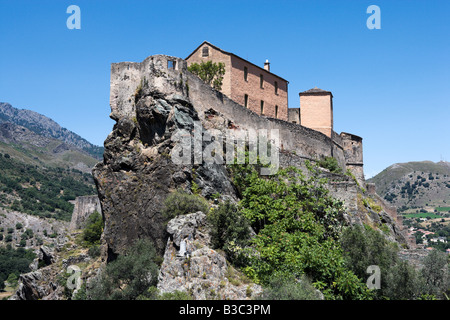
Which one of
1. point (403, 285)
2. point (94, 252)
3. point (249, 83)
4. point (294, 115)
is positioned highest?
point (249, 83)

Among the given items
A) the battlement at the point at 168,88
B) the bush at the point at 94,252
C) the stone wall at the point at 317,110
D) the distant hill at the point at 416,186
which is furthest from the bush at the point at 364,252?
the distant hill at the point at 416,186

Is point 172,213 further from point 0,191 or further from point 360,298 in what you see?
point 0,191

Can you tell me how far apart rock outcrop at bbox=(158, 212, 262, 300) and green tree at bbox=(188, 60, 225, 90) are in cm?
1776

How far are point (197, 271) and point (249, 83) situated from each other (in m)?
24.0

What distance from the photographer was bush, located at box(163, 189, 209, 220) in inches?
820

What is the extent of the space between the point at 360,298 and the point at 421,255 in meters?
7.54

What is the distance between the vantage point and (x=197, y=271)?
16.7 metres

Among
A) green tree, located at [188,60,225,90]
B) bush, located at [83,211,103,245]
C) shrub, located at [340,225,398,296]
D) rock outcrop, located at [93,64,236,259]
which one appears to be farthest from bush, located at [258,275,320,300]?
bush, located at [83,211,103,245]

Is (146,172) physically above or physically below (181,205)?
above

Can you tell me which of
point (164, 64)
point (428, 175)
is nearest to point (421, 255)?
point (164, 64)

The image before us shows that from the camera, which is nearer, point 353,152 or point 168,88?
point 168,88

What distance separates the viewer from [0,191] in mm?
111375

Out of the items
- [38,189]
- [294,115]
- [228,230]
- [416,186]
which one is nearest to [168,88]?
[228,230]

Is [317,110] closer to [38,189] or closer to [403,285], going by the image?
[403,285]
